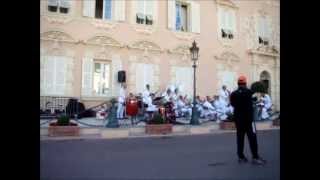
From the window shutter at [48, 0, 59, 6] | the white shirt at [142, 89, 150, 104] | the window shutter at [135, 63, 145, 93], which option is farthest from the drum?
the window shutter at [48, 0, 59, 6]

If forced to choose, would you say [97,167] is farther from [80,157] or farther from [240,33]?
[240,33]

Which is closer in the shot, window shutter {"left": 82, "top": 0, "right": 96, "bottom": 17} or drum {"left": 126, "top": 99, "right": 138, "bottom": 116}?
drum {"left": 126, "top": 99, "right": 138, "bottom": 116}

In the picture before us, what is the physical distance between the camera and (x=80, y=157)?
605cm

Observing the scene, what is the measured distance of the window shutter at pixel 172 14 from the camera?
12805 mm

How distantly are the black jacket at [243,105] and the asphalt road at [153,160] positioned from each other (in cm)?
52

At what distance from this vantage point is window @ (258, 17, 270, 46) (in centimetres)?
1175

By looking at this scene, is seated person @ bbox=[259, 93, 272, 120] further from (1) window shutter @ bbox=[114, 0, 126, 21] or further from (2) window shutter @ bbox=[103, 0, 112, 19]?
(2) window shutter @ bbox=[103, 0, 112, 19]

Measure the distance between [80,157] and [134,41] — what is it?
22.4 ft

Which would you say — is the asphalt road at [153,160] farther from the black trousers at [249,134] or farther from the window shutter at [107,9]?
the window shutter at [107,9]

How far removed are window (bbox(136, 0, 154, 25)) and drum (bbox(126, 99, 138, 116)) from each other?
9.08ft

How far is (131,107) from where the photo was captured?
35.4ft

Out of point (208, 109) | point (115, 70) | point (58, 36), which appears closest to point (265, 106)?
point (208, 109)

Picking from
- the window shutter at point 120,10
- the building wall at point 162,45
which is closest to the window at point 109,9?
the window shutter at point 120,10
